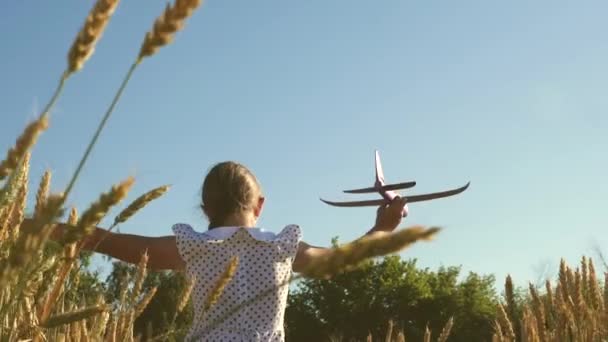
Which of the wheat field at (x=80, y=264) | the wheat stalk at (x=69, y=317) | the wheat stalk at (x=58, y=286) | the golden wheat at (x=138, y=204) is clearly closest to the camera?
the wheat field at (x=80, y=264)

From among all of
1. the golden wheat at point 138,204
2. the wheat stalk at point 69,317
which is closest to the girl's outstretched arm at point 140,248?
the golden wheat at point 138,204

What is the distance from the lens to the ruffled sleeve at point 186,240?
3.99 m

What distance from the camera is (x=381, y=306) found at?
1348 inches

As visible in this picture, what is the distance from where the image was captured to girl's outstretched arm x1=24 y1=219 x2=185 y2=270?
137 inches

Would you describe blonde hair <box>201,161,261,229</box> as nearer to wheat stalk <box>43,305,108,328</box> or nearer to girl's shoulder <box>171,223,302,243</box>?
girl's shoulder <box>171,223,302,243</box>

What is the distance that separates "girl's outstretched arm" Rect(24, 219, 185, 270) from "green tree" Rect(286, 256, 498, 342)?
28.7 metres

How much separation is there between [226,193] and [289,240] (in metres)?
0.38

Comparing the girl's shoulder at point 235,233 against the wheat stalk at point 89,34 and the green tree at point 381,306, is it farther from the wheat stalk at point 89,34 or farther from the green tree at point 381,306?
the green tree at point 381,306

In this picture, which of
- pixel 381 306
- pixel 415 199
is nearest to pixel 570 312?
pixel 415 199

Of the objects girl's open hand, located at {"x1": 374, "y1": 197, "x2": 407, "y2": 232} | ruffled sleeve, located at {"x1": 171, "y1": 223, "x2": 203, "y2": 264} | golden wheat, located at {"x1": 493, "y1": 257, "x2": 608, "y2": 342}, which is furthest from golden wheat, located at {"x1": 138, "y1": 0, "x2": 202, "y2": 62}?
girl's open hand, located at {"x1": 374, "y1": 197, "x2": 407, "y2": 232}

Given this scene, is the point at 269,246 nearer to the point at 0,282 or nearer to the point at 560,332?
the point at 560,332

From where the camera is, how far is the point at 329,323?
33406 millimetres

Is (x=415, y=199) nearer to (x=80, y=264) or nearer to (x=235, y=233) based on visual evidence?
(x=235, y=233)

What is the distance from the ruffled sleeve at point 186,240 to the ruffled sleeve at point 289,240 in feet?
1.24
